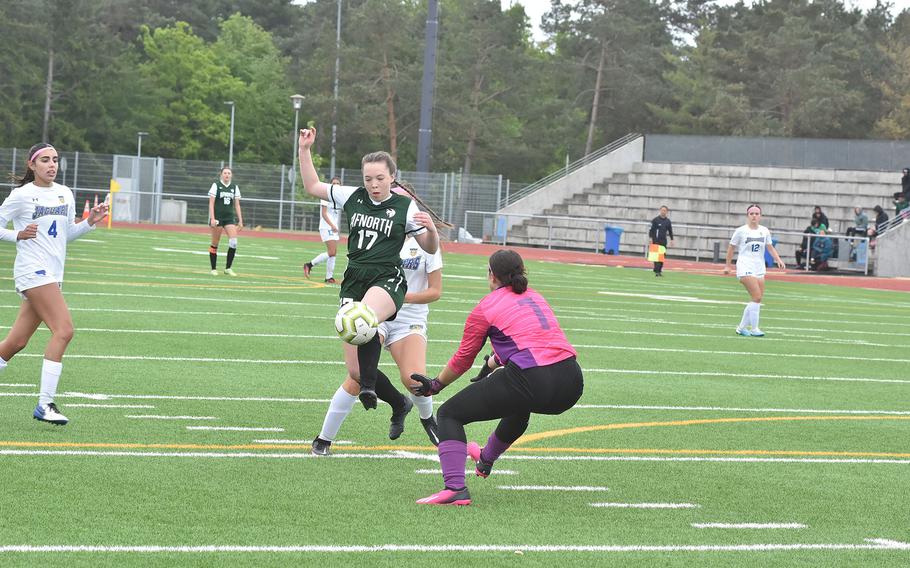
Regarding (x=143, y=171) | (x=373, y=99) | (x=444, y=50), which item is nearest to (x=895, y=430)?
(x=143, y=171)

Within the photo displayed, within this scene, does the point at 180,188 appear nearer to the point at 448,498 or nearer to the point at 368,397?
the point at 368,397

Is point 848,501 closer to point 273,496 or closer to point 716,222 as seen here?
point 273,496

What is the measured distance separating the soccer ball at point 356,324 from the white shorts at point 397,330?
3.18ft

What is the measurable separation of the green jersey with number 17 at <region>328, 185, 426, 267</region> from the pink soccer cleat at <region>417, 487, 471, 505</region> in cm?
164

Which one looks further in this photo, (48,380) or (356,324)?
(48,380)

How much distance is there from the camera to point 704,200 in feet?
182

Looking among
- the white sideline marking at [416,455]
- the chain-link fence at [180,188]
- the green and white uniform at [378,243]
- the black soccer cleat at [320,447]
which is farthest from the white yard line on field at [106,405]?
the chain-link fence at [180,188]

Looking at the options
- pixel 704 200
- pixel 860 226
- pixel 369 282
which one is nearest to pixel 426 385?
pixel 369 282

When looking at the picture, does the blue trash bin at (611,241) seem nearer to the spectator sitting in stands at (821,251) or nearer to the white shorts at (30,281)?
the spectator sitting in stands at (821,251)

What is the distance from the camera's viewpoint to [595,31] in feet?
275

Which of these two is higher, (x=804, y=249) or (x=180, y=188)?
(x=180, y=188)

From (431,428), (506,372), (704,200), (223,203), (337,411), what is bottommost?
(431,428)

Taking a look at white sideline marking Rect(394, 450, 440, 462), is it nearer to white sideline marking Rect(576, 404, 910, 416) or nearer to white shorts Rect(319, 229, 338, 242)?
white sideline marking Rect(576, 404, 910, 416)

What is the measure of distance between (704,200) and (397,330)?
156ft
